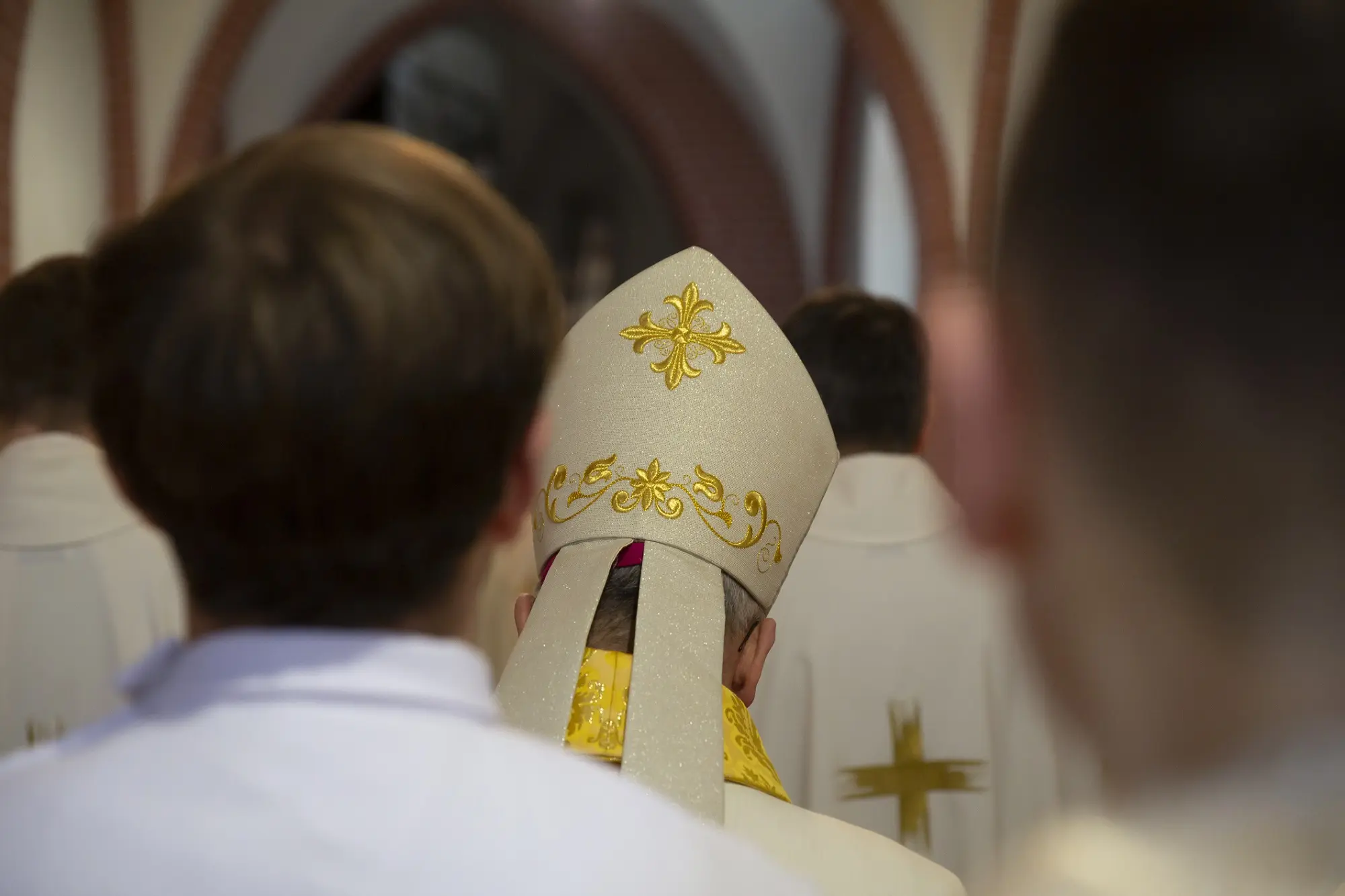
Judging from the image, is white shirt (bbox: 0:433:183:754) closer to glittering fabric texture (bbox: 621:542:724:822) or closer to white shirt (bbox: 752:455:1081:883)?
white shirt (bbox: 752:455:1081:883)

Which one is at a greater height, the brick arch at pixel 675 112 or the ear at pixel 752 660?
the brick arch at pixel 675 112

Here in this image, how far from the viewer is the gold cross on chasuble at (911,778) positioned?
295 cm

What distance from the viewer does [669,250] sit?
39.9 ft

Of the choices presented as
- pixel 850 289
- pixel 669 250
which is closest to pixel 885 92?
pixel 850 289

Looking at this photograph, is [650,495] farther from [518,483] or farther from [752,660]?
[518,483]

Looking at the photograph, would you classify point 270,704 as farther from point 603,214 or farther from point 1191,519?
point 603,214

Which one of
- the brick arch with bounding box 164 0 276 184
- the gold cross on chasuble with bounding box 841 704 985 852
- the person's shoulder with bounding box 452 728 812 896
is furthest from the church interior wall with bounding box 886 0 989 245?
the person's shoulder with bounding box 452 728 812 896

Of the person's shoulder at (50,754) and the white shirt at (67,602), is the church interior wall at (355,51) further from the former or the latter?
the person's shoulder at (50,754)

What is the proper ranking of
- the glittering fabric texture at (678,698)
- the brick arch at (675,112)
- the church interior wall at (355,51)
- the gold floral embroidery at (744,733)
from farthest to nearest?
1. the brick arch at (675,112)
2. the church interior wall at (355,51)
3. the gold floral embroidery at (744,733)
4. the glittering fabric texture at (678,698)

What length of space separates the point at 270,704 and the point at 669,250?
1149 cm

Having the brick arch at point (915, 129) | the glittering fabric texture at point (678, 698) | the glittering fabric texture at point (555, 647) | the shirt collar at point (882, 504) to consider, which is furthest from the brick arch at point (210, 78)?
the glittering fabric texture at point (678, 698)

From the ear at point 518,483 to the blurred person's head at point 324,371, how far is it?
0.7 inches

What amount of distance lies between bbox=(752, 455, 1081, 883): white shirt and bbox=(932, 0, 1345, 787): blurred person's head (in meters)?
2.42

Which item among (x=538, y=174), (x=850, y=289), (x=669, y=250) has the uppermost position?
(x=538, y=174)
